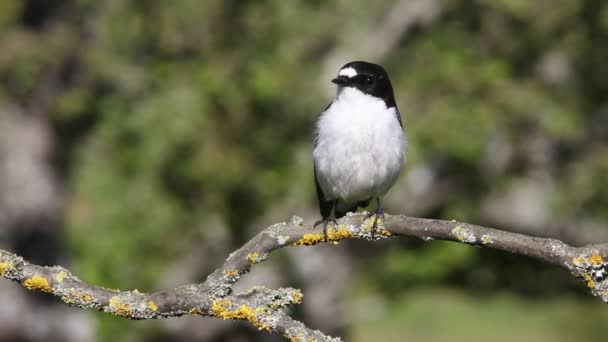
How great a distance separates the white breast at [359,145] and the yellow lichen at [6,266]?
225 centimetres

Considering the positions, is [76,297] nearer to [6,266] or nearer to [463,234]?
[6,266]

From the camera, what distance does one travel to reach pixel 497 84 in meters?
9.75

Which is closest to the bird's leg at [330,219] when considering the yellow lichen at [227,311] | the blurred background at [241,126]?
the yellow lichen at [227,311]

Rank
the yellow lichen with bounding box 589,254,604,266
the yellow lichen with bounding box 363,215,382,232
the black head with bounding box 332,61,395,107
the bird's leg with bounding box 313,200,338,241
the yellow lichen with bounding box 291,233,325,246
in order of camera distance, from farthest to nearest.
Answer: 1. the black head with bounding box 332,61,395,107
2. the yellow lichen with bounding box 363,215,382,232
3. the bird's leg with bounding box 313,200,338,241
4. the yellow lichen with bounding box 291,233,325,246
5. the yellow lichen with bounding box 589,254,604,266

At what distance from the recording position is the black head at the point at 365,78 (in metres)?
5.70

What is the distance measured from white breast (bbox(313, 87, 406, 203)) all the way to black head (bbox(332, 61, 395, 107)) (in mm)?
42

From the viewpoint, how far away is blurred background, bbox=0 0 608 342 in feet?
31.1

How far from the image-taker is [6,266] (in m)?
3.78

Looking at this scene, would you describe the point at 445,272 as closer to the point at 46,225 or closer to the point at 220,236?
the point at 220,236

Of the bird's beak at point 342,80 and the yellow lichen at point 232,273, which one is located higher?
Answer: the bird's beak at point 342,80

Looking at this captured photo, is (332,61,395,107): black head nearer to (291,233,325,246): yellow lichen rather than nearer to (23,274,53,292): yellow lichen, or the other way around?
(291,233,325,246): yellow lichen

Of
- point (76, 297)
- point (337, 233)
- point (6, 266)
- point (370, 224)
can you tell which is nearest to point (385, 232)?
point (370, 224)

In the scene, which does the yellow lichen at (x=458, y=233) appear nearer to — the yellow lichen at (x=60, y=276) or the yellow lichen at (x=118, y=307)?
the yellow lichen at (x=118, y=307)

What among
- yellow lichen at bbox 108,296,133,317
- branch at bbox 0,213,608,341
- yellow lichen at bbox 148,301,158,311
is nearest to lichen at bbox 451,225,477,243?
branch at bbox 0,213,608,341
